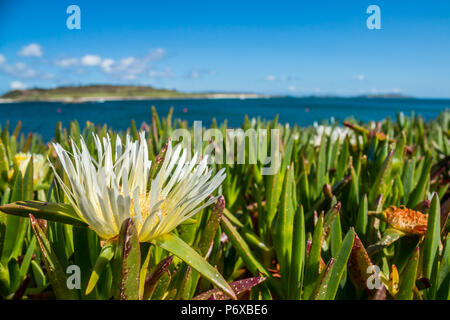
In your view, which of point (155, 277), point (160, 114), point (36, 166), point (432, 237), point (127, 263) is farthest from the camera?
point (160, 114)

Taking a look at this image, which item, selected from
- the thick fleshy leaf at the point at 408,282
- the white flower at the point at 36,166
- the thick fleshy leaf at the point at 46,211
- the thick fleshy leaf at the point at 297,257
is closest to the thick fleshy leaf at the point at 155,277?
the thick fleshy leaf at the point at 46,211

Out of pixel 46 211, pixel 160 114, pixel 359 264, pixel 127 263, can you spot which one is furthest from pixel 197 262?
pixel 160 114

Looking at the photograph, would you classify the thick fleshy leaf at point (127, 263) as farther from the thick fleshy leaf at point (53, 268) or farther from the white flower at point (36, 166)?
the white flower at point (36, 166)

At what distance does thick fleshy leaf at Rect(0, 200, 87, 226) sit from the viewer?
1.43ft

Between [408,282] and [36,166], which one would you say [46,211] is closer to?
[408,282]

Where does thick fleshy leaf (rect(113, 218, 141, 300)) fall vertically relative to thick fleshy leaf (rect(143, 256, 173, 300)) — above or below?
above

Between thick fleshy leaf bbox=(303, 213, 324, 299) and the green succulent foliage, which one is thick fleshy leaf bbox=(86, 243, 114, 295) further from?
thick fleshy leaf bbox=(303, 213, 324, 299)

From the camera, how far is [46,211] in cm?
44

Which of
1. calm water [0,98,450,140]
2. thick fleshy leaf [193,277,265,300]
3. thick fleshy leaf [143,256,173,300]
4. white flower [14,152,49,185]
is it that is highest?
calm water [0,98,450,140]

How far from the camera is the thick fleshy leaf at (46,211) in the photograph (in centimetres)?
44

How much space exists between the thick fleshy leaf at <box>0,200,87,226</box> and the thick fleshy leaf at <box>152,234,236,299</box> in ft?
0.39

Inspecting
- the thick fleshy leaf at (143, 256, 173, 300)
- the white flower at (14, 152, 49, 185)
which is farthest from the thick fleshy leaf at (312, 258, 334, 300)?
the white flower at (14, 152, 49, 185)

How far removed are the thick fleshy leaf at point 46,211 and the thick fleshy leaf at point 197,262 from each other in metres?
0.12

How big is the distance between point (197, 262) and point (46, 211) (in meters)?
0.20
